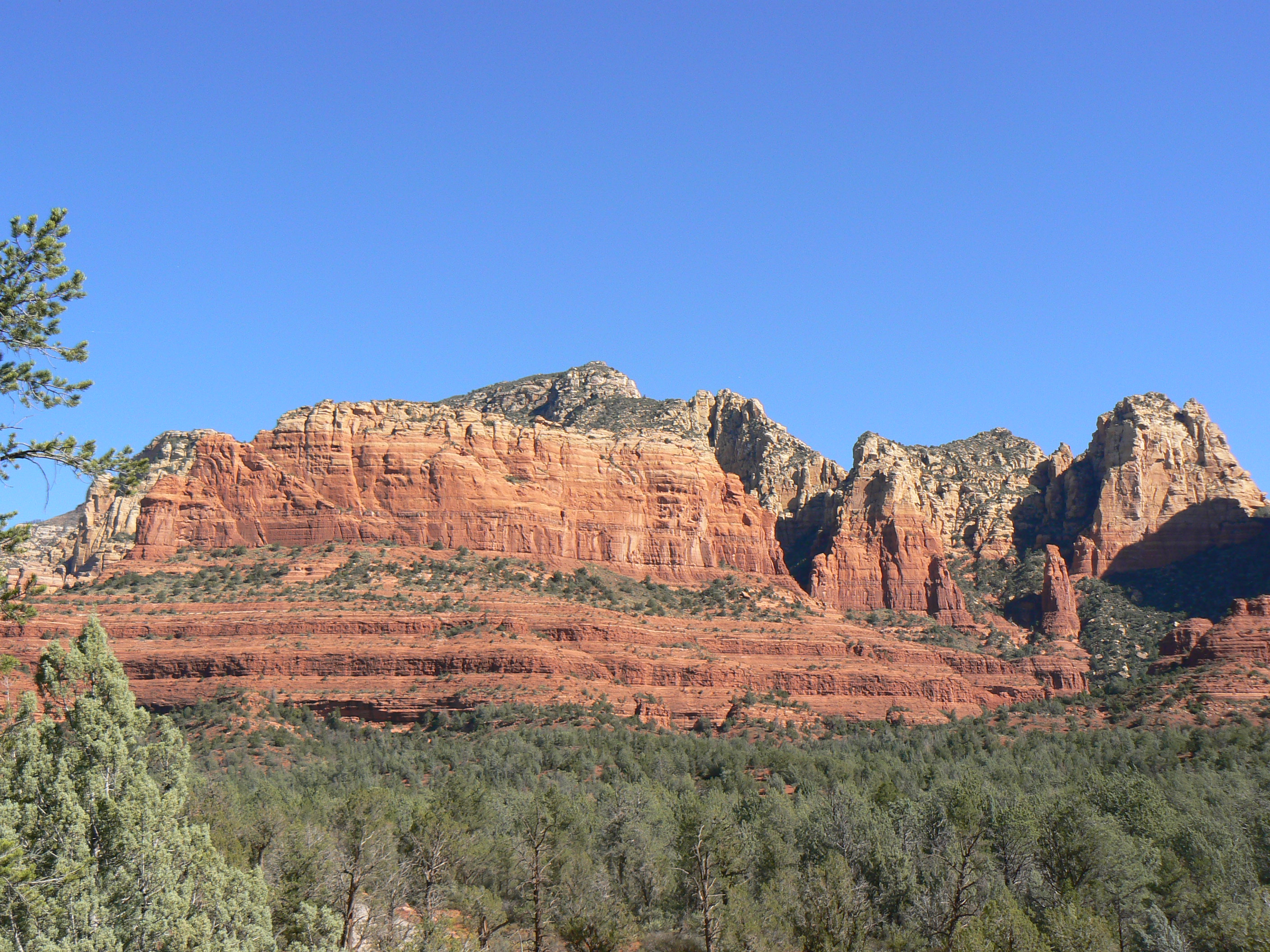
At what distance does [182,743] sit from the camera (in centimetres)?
2330

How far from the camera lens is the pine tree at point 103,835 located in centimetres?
1827

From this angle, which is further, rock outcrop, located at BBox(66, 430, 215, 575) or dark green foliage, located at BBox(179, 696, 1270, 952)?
rock outcrop, located at BBox(66, 430, 215, 575)

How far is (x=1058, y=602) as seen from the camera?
108750 mm

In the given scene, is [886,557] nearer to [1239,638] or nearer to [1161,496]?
[1161,496]

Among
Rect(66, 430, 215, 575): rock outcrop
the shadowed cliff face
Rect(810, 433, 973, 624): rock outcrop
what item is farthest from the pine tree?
Rect(810, 433, 973, 624): rock outcrop

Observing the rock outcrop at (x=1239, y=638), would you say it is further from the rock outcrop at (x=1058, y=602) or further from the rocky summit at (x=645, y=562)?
the rock outcrop at (x=1058, y=602)

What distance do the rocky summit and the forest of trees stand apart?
8959mm

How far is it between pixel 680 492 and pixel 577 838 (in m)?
63.8

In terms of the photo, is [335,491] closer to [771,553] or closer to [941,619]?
[771,553]

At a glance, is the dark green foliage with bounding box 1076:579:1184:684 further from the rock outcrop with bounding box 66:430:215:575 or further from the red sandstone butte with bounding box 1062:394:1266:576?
the rock outcrop with bounding box 66:430:215:575

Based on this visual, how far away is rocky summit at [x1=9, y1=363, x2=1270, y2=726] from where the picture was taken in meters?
79.4

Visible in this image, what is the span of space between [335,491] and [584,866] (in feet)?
198

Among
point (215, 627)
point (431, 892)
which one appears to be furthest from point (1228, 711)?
point (215, 627)

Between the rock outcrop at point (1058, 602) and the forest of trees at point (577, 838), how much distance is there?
34765 millimetres
